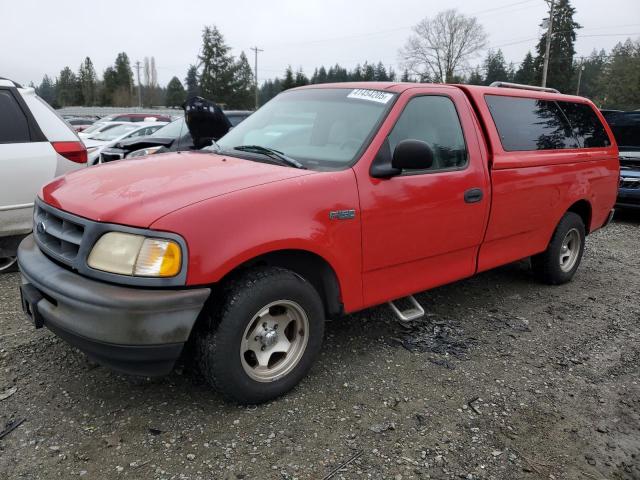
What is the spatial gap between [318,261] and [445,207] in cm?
107

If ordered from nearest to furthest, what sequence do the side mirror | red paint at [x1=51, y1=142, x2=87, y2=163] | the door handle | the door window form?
the side mirror
the door window
the door handle
red paint at [x1=51, y1=142, x2=87, y2=163]

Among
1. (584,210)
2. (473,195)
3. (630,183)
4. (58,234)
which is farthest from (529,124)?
(630,183)

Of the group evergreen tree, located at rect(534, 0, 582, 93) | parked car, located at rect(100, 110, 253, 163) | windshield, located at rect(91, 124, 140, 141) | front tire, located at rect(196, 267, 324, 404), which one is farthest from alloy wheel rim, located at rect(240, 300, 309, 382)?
evergreen tree, located at rect(534, 0, 582, 93)

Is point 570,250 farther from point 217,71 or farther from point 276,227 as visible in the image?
point 217,71

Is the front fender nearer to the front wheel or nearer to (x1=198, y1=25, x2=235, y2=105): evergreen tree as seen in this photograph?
the front wheel

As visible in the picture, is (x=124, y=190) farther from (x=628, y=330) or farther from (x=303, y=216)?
(x=628, y=330)

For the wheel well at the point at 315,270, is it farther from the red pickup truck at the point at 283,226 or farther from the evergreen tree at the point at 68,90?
the evergreen tree at the point at 68,90

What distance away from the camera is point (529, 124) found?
440 cm

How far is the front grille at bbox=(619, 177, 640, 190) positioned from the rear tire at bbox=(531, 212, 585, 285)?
4529mm

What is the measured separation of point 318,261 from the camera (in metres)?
2.99

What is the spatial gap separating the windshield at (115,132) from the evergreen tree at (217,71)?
178ft

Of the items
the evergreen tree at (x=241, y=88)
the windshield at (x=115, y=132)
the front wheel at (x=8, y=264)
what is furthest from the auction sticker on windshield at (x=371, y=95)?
the evergreen tree at (x=241, y=88)

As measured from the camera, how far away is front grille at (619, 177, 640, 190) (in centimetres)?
873

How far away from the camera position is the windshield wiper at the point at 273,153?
122 inches
